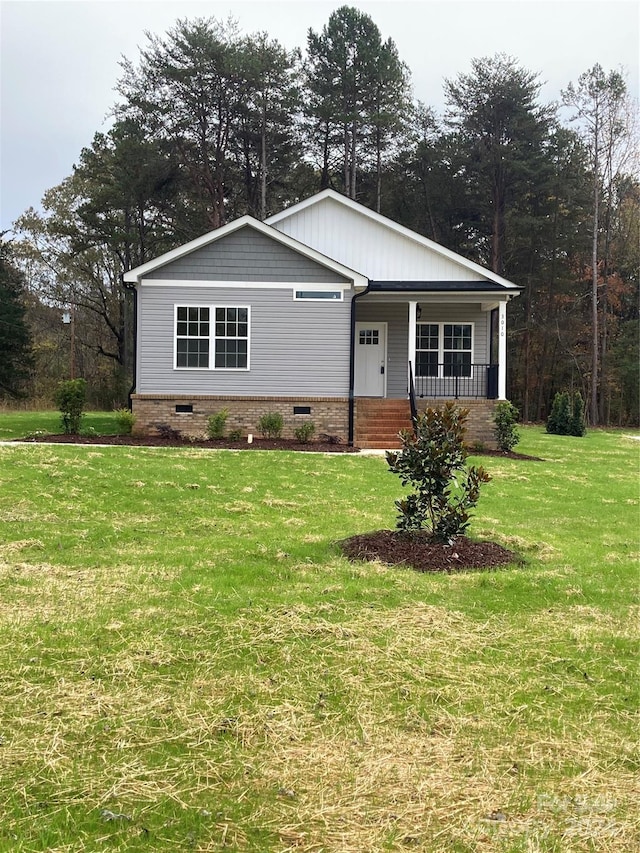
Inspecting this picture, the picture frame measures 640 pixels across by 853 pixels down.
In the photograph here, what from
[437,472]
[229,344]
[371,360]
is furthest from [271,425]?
[437,472]

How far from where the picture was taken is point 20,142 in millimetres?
24562

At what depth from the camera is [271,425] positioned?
15.2 meters

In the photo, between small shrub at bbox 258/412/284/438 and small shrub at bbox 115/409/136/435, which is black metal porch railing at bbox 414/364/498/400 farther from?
small shrub at bbox 115/409/136/435

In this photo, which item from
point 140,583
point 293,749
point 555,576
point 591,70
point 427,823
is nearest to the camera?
point 427,823

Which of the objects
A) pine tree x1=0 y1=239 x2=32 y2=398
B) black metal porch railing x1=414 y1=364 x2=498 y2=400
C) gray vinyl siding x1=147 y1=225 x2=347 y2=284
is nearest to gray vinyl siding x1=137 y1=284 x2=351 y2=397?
gray vinyl siding x1=147 y1=225 x2=347 y2=284

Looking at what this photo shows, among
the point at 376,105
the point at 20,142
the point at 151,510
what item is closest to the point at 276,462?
the point at 151,510

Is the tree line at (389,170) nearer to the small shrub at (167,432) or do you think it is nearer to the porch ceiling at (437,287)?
the porch ceiling at (437,287)

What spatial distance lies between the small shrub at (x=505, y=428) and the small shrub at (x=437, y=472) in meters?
9.30

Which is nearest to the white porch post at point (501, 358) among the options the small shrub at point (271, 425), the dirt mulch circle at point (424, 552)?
the small shrub at point (271, 425)

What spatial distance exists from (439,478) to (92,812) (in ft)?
13.8

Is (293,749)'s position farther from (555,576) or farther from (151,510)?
(151,510)

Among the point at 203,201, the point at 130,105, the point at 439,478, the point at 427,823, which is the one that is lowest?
the point at 427,823

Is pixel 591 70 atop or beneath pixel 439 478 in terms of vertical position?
atop

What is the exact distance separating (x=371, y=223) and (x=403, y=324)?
117 inches
